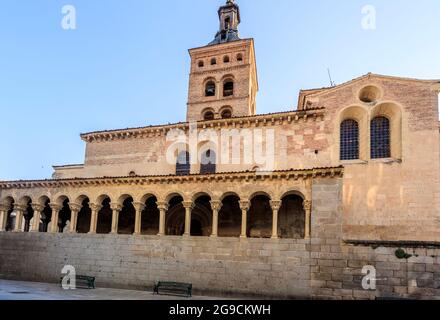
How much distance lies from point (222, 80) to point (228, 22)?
8253 millimetres

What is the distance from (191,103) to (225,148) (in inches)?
362

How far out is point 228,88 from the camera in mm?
28750

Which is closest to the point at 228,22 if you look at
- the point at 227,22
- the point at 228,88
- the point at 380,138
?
the point at 227,22

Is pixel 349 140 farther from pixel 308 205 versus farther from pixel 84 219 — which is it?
pixel 84 219

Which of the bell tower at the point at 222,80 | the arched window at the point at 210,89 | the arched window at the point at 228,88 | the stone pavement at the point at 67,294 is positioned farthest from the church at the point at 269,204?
the arched window at the point at 210,89

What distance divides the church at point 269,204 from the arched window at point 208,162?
0.22ft

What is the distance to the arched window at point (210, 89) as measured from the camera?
28.8 meters

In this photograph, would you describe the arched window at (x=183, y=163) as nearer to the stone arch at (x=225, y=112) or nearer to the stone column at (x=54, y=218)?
the stone arch at (x=225, y=112)

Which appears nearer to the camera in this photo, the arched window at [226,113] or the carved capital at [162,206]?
the carved capital at [162,206]

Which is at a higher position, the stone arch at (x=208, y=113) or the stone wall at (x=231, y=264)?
the stone arch at (x=208, y=113)

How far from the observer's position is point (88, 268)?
671 inches

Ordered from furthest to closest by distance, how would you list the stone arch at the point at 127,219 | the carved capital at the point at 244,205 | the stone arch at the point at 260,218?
1. the stone arch at the point at 127,219
2. the stone arch at the point at 260,218
3. the carved capital at the point at 244,205
